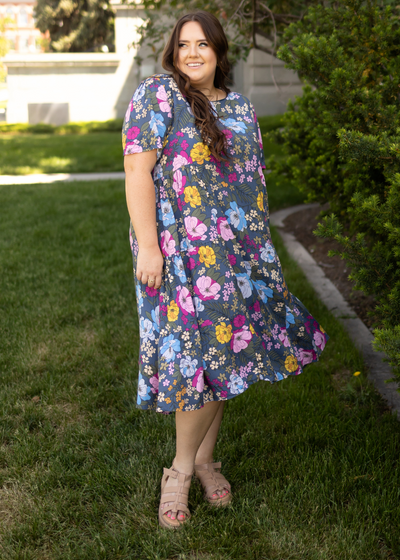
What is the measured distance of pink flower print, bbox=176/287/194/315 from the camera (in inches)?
71.8

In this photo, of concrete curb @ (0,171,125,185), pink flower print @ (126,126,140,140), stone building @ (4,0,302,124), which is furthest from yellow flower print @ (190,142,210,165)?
stone building @ (4,0,302,124)

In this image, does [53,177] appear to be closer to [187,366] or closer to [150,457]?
[150,457]

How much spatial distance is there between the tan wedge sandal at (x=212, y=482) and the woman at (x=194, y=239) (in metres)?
0.12

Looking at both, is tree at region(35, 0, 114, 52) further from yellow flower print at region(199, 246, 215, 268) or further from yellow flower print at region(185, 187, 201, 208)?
yellow flower print at region(199, 246, 215, 268)

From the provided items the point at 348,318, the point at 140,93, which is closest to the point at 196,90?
the point at 140,93

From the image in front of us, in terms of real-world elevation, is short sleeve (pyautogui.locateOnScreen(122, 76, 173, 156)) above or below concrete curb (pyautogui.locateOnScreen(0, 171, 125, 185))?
above

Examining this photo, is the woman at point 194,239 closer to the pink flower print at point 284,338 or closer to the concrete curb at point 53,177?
the pink flower print at point 284,338

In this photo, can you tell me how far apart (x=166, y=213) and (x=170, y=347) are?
0.49 meters

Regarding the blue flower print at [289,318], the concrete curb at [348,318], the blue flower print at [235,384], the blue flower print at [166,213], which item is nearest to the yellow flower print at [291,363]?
the blue flower print at [289,318]

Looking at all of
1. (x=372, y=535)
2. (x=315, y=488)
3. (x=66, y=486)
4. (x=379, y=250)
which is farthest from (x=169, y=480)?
(x=379, y=250)

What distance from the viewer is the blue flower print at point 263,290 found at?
2033 mm

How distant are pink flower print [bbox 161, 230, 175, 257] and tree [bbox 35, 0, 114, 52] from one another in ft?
96.1

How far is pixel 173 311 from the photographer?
72.3 inches

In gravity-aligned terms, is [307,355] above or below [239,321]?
below
